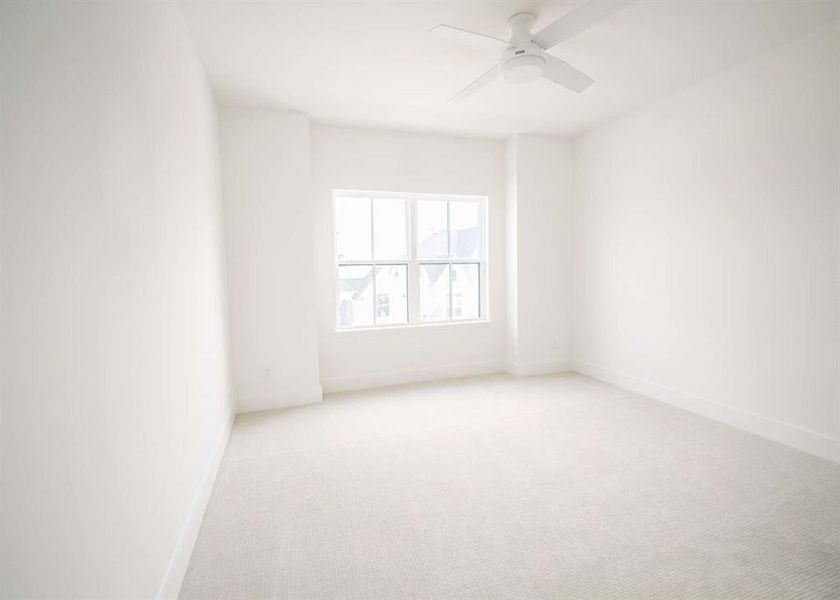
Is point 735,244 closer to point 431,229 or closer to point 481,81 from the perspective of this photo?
point 481,81

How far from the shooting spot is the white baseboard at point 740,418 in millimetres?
2621

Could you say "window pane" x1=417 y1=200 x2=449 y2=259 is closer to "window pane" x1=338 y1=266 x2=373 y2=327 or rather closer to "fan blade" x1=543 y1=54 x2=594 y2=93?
"window pane" x1=338 y1=266 x2=373 y2=327

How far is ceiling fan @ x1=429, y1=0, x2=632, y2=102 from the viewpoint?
197 cm

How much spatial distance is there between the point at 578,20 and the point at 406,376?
138 inches

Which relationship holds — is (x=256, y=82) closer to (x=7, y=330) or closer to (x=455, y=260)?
(x=455, y=260)

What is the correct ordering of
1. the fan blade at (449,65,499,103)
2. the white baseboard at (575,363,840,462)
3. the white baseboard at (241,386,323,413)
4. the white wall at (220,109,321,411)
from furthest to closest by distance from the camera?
the white baseboard at (241,386,323,413) < the white wall at (220,109,321,411) < the white baseboard at (575,363,840,462) < the fan blade at (449,65,499,103)

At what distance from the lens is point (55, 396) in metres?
0.88

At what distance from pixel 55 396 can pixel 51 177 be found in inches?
19.4

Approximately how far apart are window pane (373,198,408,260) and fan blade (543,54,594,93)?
2.24 m

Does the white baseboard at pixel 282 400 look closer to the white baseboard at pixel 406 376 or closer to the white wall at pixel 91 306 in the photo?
the white baseboard at pixel 406 376

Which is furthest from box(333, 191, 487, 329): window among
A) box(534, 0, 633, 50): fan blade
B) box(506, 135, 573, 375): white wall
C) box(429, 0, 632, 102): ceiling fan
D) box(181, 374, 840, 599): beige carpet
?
box(534, 0, 633, 50): fan blade

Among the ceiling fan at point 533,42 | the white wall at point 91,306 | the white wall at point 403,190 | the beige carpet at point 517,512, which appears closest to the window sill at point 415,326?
the white wall at point 403,190

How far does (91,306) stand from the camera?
3.49 feet

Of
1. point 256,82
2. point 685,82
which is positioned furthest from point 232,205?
point 685,82
